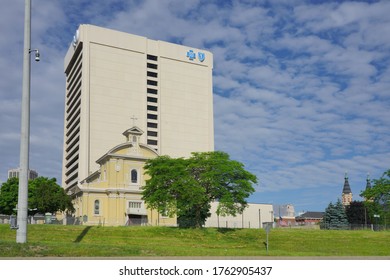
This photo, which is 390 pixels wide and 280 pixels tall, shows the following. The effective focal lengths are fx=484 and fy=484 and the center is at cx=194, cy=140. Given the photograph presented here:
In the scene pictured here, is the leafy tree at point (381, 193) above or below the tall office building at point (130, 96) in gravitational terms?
below

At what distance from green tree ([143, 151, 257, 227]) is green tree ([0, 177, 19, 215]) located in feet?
124

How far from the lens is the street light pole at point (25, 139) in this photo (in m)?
30.4

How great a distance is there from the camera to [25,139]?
102 feet

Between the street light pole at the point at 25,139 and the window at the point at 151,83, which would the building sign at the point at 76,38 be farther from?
the street light pole at the point at 25,139

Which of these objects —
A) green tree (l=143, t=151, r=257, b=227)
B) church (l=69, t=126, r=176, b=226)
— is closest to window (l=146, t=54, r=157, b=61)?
church (l=69, t=126, r=176, b=226)

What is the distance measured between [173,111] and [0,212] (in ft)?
230

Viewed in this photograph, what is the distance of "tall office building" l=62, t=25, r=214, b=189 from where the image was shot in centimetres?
13862

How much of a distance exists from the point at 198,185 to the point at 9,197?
45.9m

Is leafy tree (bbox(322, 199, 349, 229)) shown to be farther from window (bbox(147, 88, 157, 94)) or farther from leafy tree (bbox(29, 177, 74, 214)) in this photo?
window (bbox(147, 88, 157, 94))

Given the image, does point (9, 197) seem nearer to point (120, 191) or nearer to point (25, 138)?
point (120, 191)

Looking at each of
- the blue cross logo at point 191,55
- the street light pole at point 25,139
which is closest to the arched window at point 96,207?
the street light pole at point 25,139

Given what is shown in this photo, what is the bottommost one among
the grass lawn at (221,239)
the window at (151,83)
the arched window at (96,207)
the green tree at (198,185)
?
the grass lawn at (221,239)

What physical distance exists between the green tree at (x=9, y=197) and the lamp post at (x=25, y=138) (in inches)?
2541
